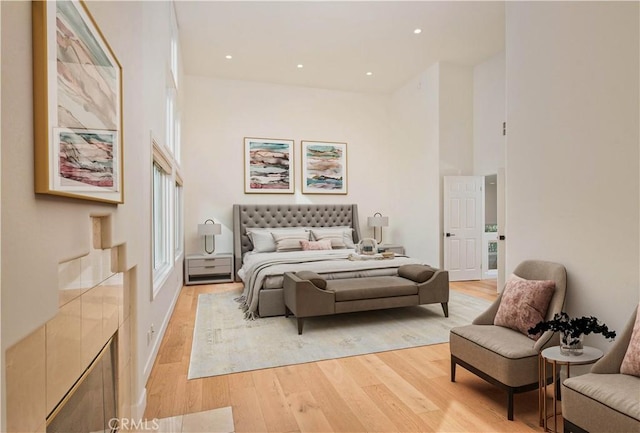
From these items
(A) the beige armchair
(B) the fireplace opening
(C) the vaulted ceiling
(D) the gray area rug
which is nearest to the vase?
(A) the beige armchair

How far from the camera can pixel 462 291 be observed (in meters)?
5.64

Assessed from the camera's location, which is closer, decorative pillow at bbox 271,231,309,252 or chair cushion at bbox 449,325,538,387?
chair cushion at bbox 449,325,538,387

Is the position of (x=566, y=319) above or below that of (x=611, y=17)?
below

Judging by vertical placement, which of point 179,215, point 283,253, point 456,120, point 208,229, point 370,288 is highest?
point 456,120

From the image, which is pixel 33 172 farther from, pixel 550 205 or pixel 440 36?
pixel 440 36

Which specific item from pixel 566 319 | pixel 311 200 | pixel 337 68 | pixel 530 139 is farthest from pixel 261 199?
pixel 566 319

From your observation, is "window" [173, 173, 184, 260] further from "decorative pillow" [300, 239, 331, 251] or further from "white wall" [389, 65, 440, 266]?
"white wall" [389, 65, 440, 266]

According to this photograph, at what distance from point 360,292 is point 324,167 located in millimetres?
3918

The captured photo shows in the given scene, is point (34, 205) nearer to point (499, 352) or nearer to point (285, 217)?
point (499, 352)

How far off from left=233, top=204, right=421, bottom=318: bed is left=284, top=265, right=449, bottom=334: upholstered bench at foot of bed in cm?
20

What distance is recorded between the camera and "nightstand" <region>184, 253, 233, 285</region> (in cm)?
613

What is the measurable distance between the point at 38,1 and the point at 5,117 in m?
0.36

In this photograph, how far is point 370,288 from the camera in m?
3.91

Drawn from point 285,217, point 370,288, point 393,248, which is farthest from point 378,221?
point 370,288
